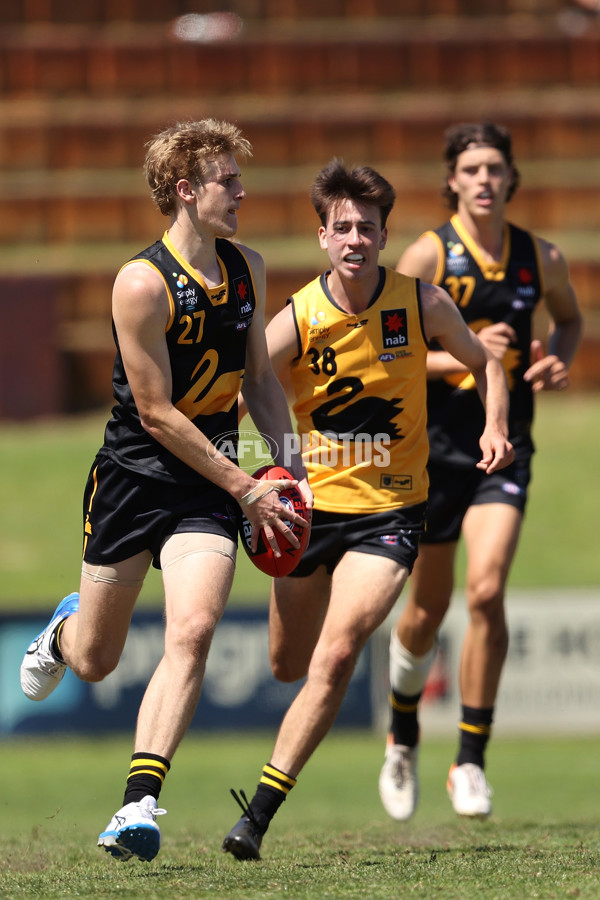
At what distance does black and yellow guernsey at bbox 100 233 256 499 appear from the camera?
4855mm

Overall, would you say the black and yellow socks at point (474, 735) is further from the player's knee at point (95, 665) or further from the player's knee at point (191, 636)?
the player's knee at point (191, 636)

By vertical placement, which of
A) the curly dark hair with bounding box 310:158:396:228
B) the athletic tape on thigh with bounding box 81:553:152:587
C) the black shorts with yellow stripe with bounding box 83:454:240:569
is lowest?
the athletic tape on thigh with bounding box 81:553:152:587

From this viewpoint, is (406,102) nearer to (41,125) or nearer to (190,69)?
(190,69)

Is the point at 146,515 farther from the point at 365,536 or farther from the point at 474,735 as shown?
the point at 474,735

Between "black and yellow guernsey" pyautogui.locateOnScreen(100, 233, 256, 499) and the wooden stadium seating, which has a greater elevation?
the wooden stadium seating

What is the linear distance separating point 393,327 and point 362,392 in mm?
274

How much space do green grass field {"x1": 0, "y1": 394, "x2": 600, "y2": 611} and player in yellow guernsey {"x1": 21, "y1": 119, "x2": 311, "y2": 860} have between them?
8.98m

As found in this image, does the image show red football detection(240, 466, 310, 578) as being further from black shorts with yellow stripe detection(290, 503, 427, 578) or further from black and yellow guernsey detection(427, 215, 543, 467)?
black and yellow guernsey detection(427, 215, 543, 467)

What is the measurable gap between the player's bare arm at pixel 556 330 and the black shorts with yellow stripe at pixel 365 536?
4.19ft

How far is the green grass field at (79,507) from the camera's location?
15.4 m

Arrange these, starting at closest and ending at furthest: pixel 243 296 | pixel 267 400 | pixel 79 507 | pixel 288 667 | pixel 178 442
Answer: pixel 178 442, pixel 243 296, pixel 267 400, pixel 288 667, pixel 79 507

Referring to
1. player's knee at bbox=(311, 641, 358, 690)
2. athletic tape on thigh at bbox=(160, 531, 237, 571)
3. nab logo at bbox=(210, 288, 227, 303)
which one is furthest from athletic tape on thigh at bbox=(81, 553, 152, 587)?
nab logo at bbox=(210, 288, 227, 303)

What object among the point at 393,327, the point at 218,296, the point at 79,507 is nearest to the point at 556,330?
the point at 393,327

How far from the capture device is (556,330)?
278 inches
